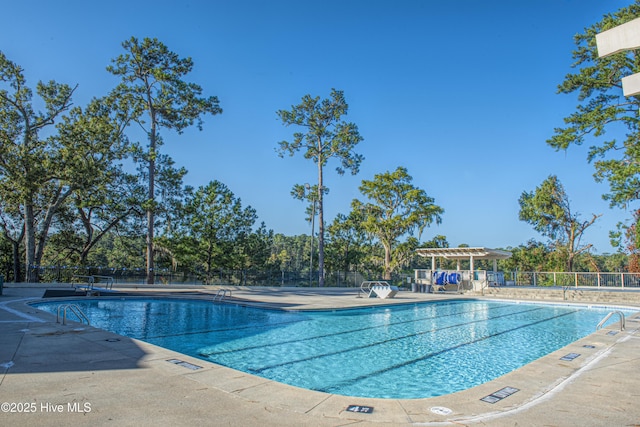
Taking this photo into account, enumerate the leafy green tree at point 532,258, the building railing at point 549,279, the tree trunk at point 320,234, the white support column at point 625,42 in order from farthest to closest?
the leafy green tree at point 532,258, the tree trunk at point 320,234, the building railing at point 549,279, the white support column at point 625,42

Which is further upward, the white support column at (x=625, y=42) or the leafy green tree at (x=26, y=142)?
the leafy green tree at (x=26, y=142)

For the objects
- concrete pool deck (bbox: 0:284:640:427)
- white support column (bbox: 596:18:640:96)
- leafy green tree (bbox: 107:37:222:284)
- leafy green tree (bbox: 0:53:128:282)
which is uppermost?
leafy green tree (bbox: 107:37:222:284)

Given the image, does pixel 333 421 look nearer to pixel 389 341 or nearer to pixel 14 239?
pixel 389 341

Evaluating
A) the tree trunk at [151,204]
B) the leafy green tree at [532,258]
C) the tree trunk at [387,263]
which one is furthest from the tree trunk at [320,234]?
the leafy green tree at [532,258]

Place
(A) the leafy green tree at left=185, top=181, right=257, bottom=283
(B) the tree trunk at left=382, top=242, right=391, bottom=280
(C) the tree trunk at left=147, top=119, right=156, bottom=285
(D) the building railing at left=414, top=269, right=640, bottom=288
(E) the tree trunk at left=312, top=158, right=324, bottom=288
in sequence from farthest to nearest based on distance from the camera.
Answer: (B) the tree trunk at left=382, top=242, right=391, bottom=280 → (E) the tree trunk at left=312, top=158, right=324, bottom=288 → (A) the leafy green tree at left=185, top=181, right=257, bottom=283 → (D) the building railing at left=414, top=269, right=640, bottom=288 → (C) the tree trunk at left=147, top=119, right=156, bottom=285

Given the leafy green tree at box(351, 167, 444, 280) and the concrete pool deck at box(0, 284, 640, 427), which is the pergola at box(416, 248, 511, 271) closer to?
the leafy green tree at box(351, 167, 444, 280)

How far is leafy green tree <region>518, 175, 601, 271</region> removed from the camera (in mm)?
32625

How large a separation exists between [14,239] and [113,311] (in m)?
16.9

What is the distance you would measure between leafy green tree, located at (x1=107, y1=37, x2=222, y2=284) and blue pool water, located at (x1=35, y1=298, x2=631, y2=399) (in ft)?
42.8

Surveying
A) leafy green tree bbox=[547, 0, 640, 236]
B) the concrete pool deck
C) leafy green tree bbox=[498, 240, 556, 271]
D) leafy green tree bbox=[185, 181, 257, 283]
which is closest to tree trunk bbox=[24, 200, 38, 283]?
leafy green tree bbox=[185, 181, 257, 283]

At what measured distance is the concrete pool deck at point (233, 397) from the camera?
281 cm

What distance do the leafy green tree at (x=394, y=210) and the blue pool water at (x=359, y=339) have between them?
1457 cm

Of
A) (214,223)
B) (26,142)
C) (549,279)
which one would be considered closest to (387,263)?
(549,279)

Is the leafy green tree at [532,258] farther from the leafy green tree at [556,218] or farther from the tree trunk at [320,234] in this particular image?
the tree trunk at [320,234]
